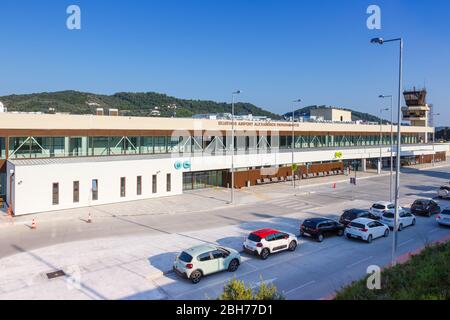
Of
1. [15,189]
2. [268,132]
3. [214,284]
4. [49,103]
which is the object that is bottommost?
[214,284]

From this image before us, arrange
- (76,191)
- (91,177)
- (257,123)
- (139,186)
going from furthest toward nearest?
(257,123), (139,186), (91,177), (76,191)

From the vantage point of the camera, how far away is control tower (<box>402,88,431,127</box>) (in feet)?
318

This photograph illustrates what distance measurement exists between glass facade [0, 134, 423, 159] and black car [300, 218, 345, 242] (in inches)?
869

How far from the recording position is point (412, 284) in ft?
37.2

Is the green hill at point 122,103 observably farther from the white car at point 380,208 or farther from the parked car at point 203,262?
the parked car at point 203,262

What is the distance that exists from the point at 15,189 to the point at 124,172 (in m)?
8.68

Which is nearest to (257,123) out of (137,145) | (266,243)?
(137,145)

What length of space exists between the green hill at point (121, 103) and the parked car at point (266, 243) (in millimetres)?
65105

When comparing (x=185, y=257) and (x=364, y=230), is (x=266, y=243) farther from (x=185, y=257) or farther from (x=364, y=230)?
(x=364, y=230)

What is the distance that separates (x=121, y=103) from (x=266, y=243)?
359 ft

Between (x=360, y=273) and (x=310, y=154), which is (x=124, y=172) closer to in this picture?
(x=360, y=273)

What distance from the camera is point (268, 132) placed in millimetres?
51031

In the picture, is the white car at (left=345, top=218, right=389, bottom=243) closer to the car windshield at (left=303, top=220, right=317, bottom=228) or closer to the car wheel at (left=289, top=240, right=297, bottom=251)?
the car windshield at (left=303, top=220, right=317, bottom=228)

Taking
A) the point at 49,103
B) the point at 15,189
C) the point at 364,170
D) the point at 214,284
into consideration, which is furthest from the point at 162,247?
the point at 49,103
